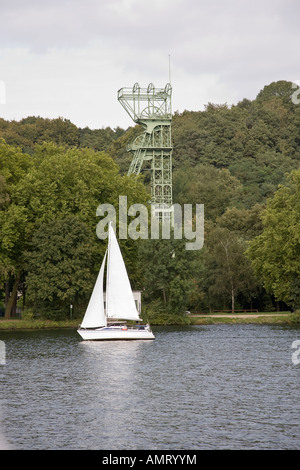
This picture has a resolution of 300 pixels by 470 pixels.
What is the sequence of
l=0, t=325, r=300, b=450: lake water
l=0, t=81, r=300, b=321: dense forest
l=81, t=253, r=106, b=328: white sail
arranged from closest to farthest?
l=0, t=325, r=300, b=450: lake water → l=81, t=253, r=106, b=328: white sail → l=0, t=81, r=300, b=321: dense forest

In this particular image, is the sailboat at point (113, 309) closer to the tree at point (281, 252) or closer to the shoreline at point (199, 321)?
the shoreline at point (199, 321)

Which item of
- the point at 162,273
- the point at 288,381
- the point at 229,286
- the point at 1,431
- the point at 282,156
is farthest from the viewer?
the point at 282,156

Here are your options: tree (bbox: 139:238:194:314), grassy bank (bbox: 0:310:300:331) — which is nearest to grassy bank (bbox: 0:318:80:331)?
grassy bank (bbox: 0:310:300:331)

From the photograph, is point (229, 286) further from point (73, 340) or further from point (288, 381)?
point (288, 381)

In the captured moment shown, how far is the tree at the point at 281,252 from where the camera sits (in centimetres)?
7369

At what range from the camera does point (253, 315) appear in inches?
3019

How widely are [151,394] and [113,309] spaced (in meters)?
25.7

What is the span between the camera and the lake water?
27.5 m

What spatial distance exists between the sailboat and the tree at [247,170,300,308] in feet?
57.0
